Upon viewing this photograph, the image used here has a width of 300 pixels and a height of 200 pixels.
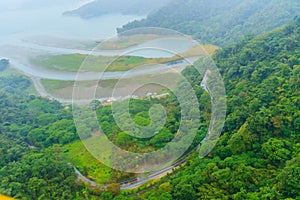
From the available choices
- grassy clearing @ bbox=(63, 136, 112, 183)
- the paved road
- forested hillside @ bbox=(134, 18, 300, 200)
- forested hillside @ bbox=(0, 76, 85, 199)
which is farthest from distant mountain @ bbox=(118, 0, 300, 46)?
the paved road

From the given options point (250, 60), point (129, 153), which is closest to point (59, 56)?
point (250, 60)

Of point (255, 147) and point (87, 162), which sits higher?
point (255, 147)

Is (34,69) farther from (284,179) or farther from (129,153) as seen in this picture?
(284,179)

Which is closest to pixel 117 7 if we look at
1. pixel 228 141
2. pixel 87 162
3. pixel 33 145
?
pixel 33 145

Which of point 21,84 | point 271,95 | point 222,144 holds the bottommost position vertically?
point 21,84

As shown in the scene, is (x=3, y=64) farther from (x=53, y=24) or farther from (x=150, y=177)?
(x=150, y=177)

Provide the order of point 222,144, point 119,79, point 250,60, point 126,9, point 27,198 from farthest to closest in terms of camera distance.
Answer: point 126,9 → point 119,79 → point 250,60 → point 222,144 → point 27,198
